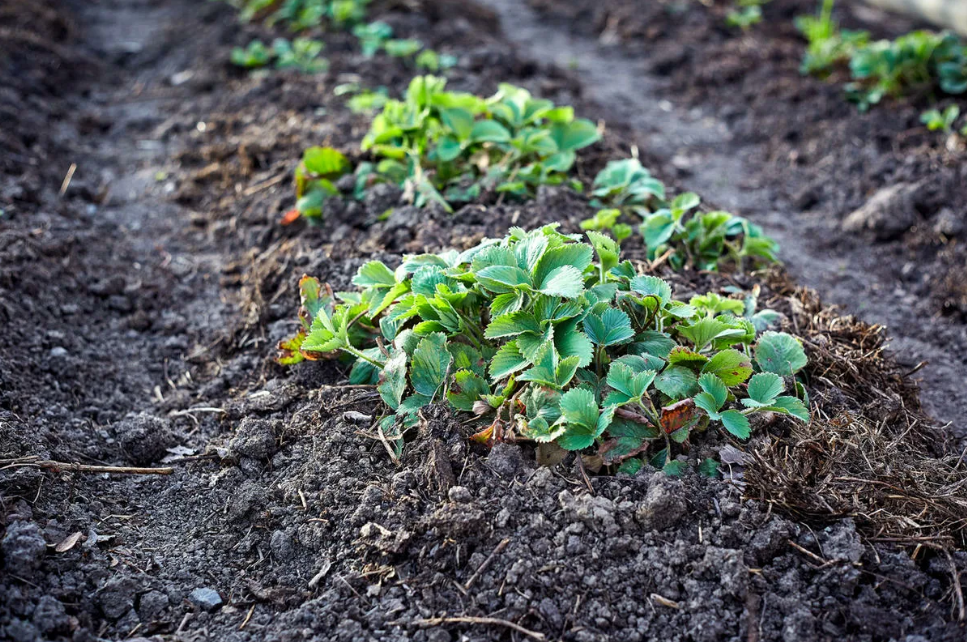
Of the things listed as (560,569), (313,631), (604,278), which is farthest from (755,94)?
(313,631)

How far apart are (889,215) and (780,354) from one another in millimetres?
1882

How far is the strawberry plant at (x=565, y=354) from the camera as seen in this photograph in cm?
198

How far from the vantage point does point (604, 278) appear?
226 cm

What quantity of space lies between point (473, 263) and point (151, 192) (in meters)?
2.62

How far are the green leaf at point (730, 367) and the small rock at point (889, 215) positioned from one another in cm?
210

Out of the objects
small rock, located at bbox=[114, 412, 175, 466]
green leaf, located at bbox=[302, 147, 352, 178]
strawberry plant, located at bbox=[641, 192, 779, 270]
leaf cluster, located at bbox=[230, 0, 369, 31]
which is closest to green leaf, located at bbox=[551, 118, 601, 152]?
strawberry plant, located at bbox=[641, 192, 779, 270]

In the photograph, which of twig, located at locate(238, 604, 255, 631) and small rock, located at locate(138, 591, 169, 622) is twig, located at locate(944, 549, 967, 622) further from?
small rock, located at locate(138, 591, 169, 622)

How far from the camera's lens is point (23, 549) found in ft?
6.01

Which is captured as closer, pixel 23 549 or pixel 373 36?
pixel 23 549

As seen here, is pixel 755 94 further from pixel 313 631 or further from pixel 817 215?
pixel 313 631

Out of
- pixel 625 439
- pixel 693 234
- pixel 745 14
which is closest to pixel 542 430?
pixel 625 439

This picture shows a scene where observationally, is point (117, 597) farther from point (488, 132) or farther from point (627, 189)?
point (627, 189)

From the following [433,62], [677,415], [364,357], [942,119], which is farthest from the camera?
[433,62]

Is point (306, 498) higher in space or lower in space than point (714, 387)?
lower
